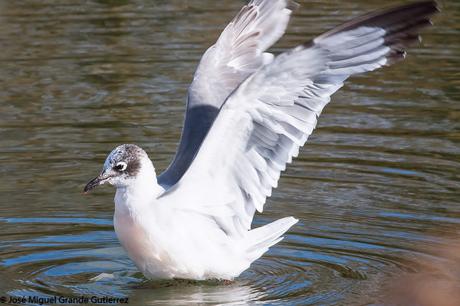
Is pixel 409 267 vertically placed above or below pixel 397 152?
below

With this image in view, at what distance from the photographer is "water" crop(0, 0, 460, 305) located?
9156 mm

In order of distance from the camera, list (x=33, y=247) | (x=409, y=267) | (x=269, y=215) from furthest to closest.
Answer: (x=269, y=215) < (x=33, y=247) < (x=409, y=267)

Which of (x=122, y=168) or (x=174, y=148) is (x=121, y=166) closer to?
(x=122, y=168)

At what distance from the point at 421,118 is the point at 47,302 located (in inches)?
237

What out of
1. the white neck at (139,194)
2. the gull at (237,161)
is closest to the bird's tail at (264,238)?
the gull at (237,161)

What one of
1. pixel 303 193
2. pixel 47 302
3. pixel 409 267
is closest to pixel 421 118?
pixel 303 193

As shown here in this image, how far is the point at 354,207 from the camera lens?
10.7 metres

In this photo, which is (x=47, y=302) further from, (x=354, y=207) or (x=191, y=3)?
(x=191, y=3)

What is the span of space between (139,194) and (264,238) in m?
1.06

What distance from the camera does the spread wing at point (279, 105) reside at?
814cm

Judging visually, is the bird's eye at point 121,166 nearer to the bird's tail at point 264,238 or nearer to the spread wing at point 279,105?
the spread wing at point 279,105

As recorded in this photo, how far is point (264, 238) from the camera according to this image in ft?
29.8

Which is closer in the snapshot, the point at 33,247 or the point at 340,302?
the point at 340,302

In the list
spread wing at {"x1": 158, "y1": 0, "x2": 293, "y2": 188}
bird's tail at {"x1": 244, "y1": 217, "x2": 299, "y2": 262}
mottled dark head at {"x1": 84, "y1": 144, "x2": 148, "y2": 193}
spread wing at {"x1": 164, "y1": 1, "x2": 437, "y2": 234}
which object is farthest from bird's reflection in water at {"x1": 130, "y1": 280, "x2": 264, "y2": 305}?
spread wing at {"x1": 158, "y1": 0, "x2": 293, "y2": 188}
